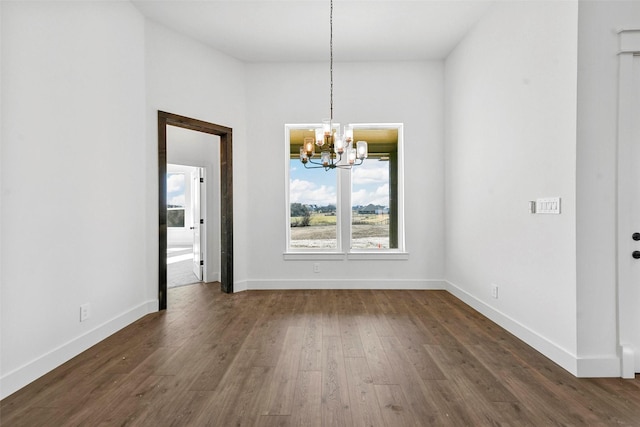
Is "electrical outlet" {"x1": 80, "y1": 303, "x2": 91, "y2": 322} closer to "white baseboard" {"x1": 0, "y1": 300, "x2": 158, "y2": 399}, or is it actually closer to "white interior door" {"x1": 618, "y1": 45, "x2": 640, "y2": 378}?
"white baseboard" {"x1": 0, "y1": 300, "x2": 158, "y2": 399}

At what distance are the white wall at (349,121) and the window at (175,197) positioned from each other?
21.7 feet

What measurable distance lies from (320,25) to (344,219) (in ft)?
8.61

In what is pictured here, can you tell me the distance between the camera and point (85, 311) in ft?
8.93

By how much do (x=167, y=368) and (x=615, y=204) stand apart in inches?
138

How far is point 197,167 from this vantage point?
5.25 metres

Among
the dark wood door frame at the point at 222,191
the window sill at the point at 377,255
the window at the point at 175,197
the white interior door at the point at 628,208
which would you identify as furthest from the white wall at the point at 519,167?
the window at the point at 175,197

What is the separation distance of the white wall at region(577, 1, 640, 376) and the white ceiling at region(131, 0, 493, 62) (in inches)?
59.9

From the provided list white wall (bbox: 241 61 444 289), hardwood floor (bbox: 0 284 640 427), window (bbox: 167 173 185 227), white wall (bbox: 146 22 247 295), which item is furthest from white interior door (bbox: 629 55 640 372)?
window (bbox: 167 173 185 227)

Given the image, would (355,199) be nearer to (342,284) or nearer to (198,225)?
(342,284)

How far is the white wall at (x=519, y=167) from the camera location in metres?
2.34

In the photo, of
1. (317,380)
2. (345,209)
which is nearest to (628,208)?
(317,380)

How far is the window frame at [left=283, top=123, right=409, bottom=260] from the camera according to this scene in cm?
470

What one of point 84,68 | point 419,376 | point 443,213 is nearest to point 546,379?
point 419,376

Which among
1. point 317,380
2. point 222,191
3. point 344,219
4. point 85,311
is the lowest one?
point 317,380
